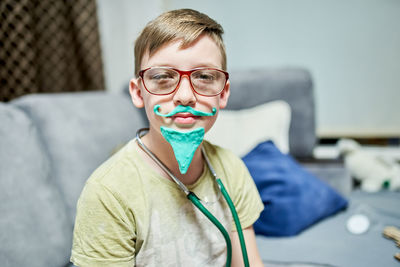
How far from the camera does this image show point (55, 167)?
1082 millimetres

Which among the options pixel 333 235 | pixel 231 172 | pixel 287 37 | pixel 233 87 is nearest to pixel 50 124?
pixel 231 172

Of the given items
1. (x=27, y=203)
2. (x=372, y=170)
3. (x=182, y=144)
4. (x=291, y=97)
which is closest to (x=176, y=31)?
(x=182, y=144)

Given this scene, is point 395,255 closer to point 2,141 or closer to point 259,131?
point 259,131

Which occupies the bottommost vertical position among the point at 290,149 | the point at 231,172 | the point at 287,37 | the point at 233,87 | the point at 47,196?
the point at 290,149

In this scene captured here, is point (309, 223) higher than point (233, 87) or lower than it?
lower

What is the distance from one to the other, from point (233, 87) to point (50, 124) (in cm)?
90

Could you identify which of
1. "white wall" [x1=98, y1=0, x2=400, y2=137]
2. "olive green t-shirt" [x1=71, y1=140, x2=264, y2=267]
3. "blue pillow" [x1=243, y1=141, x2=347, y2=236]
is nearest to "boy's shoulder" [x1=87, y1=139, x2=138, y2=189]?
"olive green t-shirt" [x1=71, y1=140, x2=264, y2=267]

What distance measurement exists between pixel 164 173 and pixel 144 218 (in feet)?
0.37

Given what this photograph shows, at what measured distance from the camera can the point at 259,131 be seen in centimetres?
151

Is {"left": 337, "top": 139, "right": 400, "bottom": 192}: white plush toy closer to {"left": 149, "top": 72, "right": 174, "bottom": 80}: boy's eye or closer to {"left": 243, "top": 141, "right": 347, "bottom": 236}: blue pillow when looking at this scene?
{"left": 243, "top": 141, "right": 347, "bottom": 236}: blue pillow

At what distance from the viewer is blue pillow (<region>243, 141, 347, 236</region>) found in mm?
1200

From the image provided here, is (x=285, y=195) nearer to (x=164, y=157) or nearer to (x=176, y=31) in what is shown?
(x=164, y=157)

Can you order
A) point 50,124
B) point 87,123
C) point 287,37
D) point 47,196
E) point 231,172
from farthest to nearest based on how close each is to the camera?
1. point 287,37
2. point 87,123
3. point 50,124
4. point 47,196
5. point 231,172

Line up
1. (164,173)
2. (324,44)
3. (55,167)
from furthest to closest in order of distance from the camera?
(324,44) < (55,167) < (164,173)
